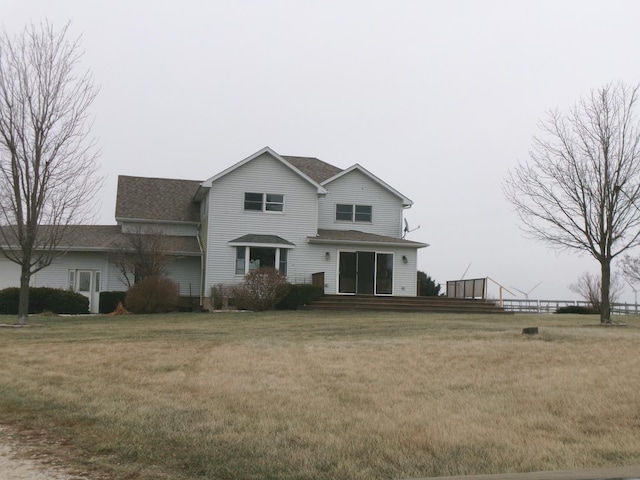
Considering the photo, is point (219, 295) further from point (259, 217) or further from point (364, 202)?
point (364, 202)

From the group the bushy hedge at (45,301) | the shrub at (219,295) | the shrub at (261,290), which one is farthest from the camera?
A: the shrub at (219,295)

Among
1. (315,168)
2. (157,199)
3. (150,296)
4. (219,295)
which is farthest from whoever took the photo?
(315,168)

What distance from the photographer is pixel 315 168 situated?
37781mm

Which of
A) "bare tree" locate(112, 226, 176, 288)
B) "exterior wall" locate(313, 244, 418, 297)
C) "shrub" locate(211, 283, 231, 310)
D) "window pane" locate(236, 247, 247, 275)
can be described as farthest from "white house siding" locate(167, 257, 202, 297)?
"exterior wall" locate(313, 244, 418, 297)

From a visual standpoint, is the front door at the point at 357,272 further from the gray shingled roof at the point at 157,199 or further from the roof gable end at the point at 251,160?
the gray shingled roof at the point at 157,199

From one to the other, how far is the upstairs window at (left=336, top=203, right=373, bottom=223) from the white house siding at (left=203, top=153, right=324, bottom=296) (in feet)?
9.63

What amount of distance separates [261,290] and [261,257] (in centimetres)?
365

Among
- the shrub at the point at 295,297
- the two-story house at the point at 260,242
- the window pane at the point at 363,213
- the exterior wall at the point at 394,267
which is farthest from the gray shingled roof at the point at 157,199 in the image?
the shrub at the point at 295,297

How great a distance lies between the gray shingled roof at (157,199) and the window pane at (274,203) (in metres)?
5.05

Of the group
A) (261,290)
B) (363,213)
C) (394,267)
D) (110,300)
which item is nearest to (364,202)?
(363,213)

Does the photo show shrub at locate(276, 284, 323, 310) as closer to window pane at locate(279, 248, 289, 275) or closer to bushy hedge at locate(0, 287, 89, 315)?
window pane at locate(279, 248, 289, 275)

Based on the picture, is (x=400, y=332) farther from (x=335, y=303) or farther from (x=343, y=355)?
(x=335, y=303)

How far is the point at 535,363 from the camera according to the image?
40.2ft

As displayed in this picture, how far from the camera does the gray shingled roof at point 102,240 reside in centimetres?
3155
